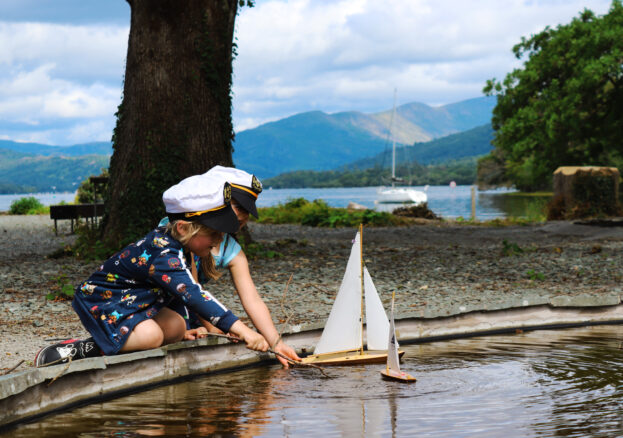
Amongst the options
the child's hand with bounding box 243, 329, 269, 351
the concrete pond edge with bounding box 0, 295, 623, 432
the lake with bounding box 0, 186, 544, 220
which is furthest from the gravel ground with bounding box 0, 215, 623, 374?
the lake with bounding box 0, 186, 544, 220

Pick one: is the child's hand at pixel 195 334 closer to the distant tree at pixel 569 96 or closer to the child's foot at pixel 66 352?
the child's foot at pixel 66 352

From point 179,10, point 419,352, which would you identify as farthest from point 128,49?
point 419,352

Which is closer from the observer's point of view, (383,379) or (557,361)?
(383,379)

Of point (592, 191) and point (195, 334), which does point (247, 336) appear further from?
point (592, 191)

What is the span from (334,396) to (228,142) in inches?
286

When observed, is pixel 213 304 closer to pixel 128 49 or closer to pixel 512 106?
pixel 128 49

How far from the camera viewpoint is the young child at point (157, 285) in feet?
13.6

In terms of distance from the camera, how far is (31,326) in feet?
20.9

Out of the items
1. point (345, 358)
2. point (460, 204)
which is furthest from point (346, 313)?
point (460, 204)

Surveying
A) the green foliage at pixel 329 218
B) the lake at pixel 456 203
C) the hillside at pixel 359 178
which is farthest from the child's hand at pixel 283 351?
the hillside at pixel 359 178

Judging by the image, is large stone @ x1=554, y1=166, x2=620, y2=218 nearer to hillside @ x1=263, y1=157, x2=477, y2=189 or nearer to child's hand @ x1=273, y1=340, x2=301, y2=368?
child's hand @ x1=273, y1=340, x2=301, y2=368

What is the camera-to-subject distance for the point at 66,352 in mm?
4328

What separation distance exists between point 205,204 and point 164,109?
22.1ft

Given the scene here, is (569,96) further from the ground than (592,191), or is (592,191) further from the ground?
(569,96)
